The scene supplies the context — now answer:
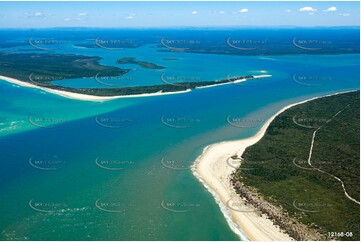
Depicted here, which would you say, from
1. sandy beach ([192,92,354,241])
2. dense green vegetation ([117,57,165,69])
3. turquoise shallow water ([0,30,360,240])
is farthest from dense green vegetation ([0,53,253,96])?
sandy beach ([192,92,354,241])

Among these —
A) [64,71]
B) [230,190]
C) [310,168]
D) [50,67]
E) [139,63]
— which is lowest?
[230,190]

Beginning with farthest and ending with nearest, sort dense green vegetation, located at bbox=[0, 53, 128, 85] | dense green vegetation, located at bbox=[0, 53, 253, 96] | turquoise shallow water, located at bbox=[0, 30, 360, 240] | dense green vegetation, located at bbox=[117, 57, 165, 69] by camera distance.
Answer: dense green vegetation, located at bbox=[117, 57, 165, 69] → dense green vegetation, located at bbox=[0, 53, 128, 85] → dense green vegetation, located at bbox=[0, 53, 253, 96] → turquoise shallow water, located at bbox=[0, 30, 360, 240]

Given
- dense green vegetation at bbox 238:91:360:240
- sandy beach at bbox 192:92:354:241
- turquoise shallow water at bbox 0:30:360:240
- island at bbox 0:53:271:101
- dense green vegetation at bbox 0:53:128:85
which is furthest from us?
dense green vegetation at bbox 0:53:128:85

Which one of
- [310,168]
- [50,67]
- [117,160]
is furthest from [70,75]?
[310,168]

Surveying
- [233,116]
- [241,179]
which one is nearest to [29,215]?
[241,179]

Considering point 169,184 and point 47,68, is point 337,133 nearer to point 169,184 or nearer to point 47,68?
point 169,184

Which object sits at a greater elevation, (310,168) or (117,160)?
(117,160)

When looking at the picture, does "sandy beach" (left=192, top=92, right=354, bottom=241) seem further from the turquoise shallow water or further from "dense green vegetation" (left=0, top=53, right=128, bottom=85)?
"dense green vegetation" (left=0, top=53, right=128, bottom=85)

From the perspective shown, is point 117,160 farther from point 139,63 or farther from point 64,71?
point 139,63
